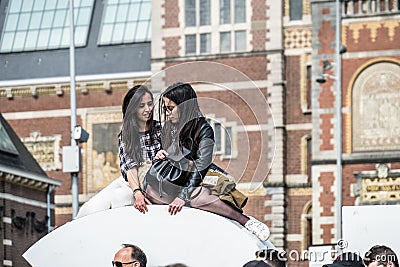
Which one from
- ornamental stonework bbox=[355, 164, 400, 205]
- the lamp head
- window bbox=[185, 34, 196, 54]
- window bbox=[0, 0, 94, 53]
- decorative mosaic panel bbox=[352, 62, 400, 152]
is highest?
window bbox=[0, 0, 94, 53]

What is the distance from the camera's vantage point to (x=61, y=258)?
19.4ft

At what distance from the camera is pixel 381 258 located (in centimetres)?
594

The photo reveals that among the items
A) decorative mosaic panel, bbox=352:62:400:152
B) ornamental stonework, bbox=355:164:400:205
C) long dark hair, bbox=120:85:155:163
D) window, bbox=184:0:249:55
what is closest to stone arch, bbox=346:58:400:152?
decorative mosaic panel, bbox=352:62:400:152

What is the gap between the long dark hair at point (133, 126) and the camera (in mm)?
6223

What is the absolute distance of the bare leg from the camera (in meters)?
5.79

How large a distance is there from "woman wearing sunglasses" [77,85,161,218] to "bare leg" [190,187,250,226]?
445 mm

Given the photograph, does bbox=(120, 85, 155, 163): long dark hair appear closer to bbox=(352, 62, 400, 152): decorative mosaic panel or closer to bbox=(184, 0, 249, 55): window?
bbox=(352, 62, 400, 152): decorative mosaic panel

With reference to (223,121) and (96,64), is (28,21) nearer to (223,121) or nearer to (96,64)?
(96,64)

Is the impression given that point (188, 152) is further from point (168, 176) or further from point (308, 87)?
point (308, 87)

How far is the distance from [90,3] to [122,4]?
95cm

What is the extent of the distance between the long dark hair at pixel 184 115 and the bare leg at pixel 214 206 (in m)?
0.22

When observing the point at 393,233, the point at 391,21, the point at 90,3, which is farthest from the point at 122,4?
the point at 393,233

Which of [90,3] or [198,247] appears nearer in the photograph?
[198,247]

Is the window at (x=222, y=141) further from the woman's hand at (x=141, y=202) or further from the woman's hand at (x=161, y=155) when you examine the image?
the woman's hand at (x=141, y=202)
